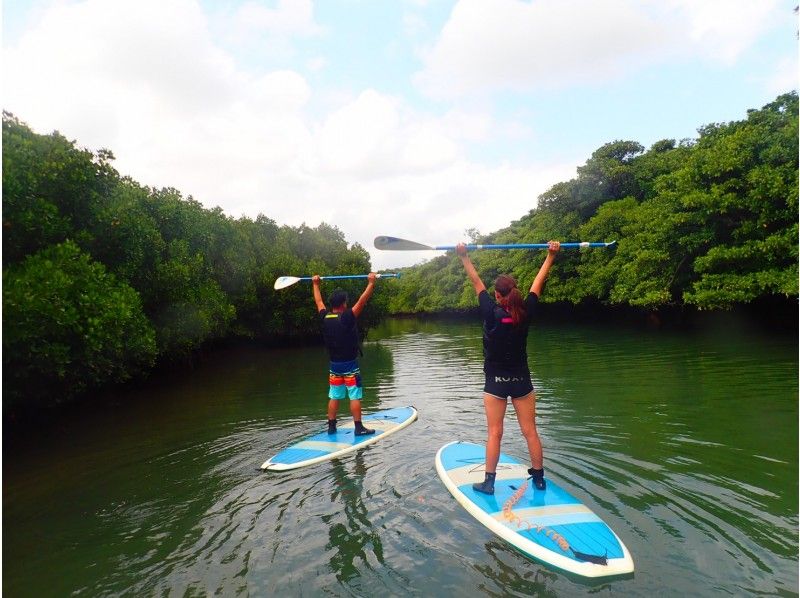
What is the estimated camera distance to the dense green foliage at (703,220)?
18906 millimetres

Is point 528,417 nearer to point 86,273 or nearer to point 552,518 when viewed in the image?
point 552,518

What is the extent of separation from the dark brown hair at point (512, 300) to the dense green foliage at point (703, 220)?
709 inches

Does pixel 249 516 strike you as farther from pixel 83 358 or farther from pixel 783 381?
pixel 783 381

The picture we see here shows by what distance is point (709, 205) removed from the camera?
20.8 metres

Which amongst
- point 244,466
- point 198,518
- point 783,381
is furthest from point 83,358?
point 783,381

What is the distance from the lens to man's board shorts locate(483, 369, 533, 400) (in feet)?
16.5

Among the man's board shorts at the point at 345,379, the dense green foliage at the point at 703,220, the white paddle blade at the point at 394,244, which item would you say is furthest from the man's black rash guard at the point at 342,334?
the dense green foliage at the point at 703,220

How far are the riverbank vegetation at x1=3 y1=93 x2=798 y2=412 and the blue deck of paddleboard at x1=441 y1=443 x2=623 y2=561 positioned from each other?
24.6ft

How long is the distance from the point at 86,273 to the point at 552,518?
30.7 ft

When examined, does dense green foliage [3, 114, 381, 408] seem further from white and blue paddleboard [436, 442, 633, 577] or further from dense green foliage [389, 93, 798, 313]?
dense green foliage [389, 93, 798, 313]

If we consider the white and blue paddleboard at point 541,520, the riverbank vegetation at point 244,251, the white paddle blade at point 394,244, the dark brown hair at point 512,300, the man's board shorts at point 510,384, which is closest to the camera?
the white and blue paddleboard at point 541,520

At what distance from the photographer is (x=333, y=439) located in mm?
7590

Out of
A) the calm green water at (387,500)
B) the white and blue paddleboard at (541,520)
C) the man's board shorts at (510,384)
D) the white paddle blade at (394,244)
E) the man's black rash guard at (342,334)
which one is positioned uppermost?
the white paddle blade at (394,244)

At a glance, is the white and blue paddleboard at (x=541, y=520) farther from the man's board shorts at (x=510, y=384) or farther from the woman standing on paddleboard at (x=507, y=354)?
the man's board shorts at (x=510, y=384)
